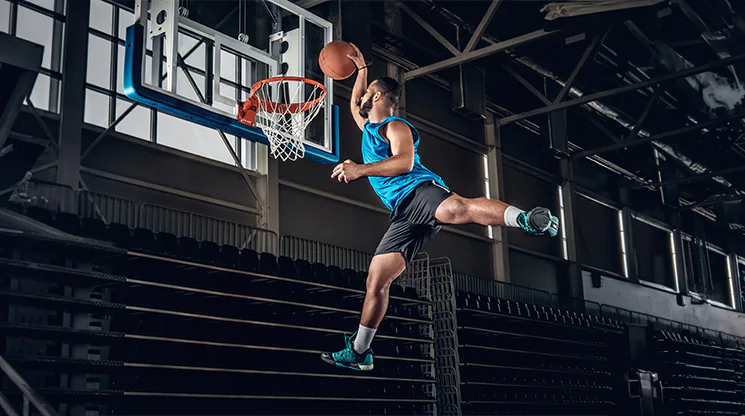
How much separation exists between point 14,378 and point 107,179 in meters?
4.59

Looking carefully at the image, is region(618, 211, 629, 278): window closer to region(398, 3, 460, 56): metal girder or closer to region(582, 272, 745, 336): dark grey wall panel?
region(582, 272, 745, 336): dark grey wall panel

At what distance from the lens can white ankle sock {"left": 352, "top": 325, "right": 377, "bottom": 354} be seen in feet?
17.0

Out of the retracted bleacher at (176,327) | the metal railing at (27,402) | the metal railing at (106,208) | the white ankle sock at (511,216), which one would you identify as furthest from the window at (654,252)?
the white ankle sock at (511,216)

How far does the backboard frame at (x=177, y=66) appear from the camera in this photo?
757cm

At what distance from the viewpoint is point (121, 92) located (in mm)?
11672

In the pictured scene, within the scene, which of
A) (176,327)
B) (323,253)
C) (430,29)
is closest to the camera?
(176,327)

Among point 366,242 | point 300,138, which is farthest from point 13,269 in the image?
point 366,242

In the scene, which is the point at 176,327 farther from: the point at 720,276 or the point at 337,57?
the point at 720,276

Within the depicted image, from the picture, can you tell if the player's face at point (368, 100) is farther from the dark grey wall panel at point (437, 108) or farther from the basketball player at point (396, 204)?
the dark grey wall panel at point (437, 108)

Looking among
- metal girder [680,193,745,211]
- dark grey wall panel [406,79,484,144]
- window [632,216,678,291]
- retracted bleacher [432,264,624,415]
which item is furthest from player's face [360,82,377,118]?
metal girder [680,193,745,211]

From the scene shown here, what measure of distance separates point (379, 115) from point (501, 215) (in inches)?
46.9

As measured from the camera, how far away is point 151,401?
9039mm

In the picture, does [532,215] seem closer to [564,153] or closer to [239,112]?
[239,112]

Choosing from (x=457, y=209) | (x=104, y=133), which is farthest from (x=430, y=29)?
(x=457, y=209)
